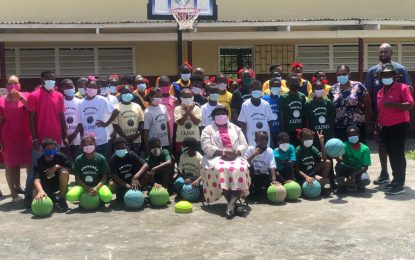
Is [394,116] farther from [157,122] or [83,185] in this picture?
[83,185]

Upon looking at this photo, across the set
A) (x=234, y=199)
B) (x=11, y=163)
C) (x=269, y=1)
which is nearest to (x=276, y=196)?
(x=234, y=199)

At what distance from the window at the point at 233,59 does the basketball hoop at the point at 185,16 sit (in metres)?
3.24

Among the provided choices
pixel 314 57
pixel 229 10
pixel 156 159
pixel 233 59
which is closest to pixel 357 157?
pixel 156 159

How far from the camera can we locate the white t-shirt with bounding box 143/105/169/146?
7.47 meters

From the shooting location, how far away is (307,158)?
732 centimetres

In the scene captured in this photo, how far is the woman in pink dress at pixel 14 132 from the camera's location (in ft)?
23.5

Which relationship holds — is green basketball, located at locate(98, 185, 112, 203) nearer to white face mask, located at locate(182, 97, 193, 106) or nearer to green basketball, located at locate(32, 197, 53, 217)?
green basketball, located at locate(32, 197, 53, 217)

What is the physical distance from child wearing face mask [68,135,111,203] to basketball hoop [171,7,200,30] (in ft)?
17.4

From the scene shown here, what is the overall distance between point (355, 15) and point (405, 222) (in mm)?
10804

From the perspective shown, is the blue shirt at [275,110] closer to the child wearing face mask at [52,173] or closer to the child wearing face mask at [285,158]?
the child wearing face mask at [285,158]

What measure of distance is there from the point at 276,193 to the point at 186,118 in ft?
5.91

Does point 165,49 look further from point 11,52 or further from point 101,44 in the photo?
point 11,52

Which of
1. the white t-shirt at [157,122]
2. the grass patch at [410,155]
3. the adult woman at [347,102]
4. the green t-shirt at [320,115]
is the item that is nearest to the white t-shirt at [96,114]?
the white t-shirt at [157,122]

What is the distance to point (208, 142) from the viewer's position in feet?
22.2
